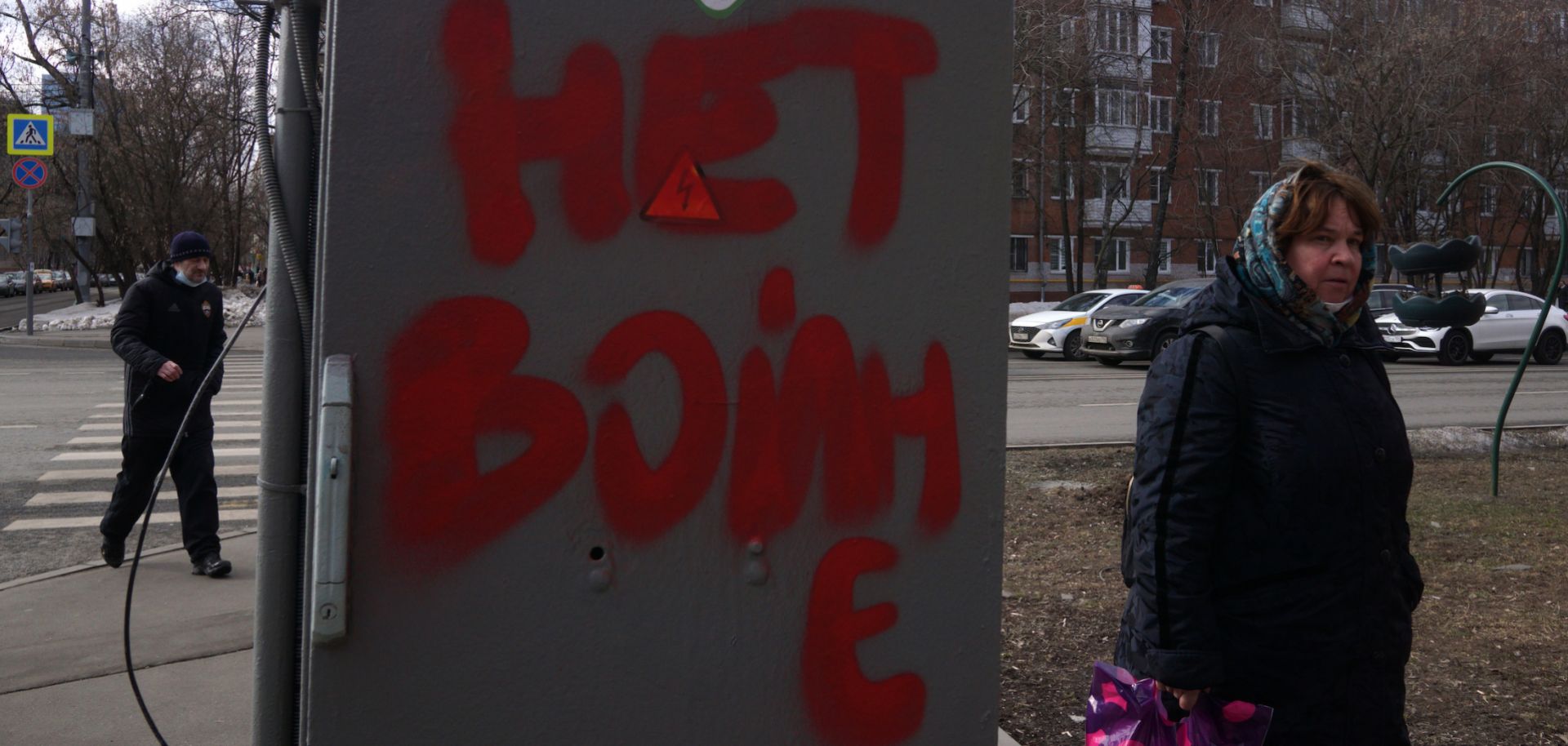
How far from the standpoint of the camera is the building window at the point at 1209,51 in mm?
30078

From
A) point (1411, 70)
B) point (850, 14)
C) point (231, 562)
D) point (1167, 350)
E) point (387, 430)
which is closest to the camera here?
point (387, 430)

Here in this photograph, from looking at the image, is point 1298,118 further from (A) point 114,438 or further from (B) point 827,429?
(B) point 827,429

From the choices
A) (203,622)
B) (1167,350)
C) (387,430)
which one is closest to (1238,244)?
(1167,350)

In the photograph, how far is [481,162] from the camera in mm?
1925

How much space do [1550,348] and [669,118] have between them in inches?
1076

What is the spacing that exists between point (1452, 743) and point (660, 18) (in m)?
3.65

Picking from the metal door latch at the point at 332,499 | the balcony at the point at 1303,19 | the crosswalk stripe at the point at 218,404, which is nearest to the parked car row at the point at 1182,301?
the balcony at the point at 1303,19

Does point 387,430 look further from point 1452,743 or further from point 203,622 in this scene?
point 203,622

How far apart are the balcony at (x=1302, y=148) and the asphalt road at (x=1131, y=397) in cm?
845

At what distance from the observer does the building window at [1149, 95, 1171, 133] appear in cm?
3769

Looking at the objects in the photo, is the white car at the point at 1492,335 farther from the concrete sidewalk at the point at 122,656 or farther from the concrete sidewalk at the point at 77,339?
the concrete sidewalk at the point at 122,656

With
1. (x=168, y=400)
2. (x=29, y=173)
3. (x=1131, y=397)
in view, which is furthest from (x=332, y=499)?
(x=29, y=173)

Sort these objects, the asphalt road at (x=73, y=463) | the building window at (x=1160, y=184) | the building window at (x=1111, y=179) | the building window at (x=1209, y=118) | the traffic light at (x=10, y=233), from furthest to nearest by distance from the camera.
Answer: the building window at (x=1111, y=179), the building window at (x=1209, y=118), the building window at (x=1160, y=184), the traffic light at (x=10, y=233), the asphalt road at (x=73, y=463)

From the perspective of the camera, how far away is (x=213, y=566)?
21.3 ft
